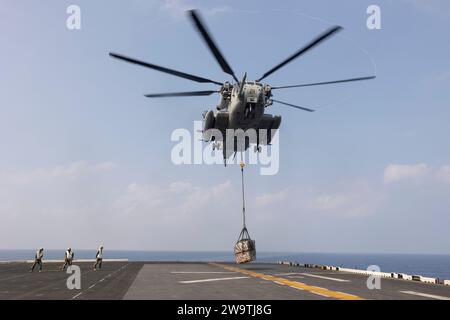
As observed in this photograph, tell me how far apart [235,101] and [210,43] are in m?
A: 5.98

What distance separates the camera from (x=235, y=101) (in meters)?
26.4

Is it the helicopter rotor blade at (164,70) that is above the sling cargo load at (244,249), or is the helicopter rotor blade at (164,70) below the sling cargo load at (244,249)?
above

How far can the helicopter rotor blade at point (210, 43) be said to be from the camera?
1892 cm

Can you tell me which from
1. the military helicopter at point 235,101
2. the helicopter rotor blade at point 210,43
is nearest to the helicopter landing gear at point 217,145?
the military helicopter at point 235,101

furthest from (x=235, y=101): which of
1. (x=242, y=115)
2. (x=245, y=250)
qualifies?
(x=245, y=250)

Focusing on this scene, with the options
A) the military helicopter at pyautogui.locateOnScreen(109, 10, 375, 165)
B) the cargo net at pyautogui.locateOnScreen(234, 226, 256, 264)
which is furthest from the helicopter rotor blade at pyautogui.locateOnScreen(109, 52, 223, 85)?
the cargo net at pyautogui.locateOnScreen(234, 226, 256, 264)

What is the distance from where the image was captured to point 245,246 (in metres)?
33.2

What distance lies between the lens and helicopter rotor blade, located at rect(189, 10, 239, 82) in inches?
745

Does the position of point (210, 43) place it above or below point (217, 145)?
above

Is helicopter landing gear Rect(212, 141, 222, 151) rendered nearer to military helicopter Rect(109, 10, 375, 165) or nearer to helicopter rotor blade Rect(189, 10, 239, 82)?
military helicopter Rect(109, 10, 375, 165)

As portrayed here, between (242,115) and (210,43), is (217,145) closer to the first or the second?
(242,115)

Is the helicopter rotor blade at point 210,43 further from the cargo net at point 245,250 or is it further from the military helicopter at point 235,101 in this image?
the cargo net at point 245,250

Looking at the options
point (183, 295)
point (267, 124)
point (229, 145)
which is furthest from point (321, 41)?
point (183, 295)
